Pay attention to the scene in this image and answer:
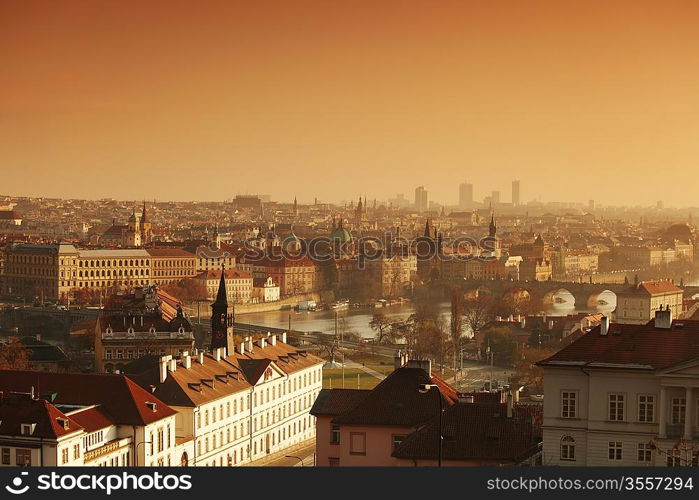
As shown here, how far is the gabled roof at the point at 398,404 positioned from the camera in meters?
10.5

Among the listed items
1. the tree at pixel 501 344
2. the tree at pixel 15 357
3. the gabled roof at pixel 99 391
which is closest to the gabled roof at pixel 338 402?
the gabled roof at pixel 99 391

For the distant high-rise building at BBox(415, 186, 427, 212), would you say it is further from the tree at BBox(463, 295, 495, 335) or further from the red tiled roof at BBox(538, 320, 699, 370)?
the red tiled roof at BBox(538, 320, 699, 370)

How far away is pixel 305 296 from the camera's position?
1943 inches

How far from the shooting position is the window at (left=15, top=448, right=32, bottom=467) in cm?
1145

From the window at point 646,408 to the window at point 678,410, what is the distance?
0.14m

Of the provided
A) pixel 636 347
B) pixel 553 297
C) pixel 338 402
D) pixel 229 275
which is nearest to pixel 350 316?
pixel 229 275

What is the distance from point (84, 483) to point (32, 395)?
246 inches

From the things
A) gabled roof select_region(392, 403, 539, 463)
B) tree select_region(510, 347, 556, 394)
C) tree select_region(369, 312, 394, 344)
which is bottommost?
tree select_region(369, 312, 394, 344)

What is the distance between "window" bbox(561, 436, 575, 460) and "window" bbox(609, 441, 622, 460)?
0.22 metres

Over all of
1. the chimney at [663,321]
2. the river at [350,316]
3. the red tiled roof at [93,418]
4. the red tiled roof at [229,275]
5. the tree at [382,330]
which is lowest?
the river at [350,316]

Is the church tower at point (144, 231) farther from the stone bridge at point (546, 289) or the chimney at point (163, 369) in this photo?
the chimney at point (163, 369)

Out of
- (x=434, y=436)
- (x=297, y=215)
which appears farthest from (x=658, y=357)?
(x=297, y=215)

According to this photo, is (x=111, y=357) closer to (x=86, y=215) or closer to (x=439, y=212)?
(x=86, y=215)

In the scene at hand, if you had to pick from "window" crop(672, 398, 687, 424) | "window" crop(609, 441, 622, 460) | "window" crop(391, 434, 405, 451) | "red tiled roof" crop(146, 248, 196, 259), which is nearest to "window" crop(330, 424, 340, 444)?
"window" crop(391, 434, 405, 451)
